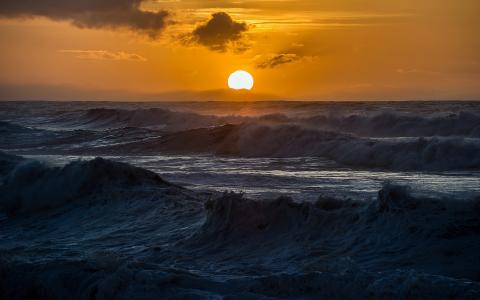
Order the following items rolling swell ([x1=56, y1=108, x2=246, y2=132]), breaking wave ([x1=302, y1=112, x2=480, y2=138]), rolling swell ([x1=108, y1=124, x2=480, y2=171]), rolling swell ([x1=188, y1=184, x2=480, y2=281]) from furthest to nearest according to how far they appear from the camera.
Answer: rolling swell ([x1=56, y1=108, x2=246, y2=132])
breaking wave ([x1=302, y1=112, x2=480, y2=138])
rolling swell ([x1=108, y1=124, x2=480, y2=171])
rolling swell ([x1=188, y1=184, x2=480, y2=281])

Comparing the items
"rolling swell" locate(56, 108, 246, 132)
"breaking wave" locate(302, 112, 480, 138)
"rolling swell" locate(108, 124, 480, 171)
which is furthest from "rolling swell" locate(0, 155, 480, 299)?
"rolling swell" locate(56, 108, 246, 132)

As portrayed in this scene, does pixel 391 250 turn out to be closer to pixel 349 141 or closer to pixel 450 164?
pixel 450 164

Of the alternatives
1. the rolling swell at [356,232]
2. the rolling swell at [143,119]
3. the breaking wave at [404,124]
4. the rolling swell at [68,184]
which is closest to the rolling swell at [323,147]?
the breaking wave at [404,124]

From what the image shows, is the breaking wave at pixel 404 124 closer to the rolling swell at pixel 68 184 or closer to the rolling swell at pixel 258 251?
the rolling swell at pixel 68 184

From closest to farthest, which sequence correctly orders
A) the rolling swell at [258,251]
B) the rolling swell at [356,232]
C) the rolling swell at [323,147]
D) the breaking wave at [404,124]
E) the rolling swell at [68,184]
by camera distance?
the rolling swell at [258,251] → the rolling swell at [356,232] → the rolling swell at [68,184] → the rolling swell at [323,147] → the breaking wave at [404,124]

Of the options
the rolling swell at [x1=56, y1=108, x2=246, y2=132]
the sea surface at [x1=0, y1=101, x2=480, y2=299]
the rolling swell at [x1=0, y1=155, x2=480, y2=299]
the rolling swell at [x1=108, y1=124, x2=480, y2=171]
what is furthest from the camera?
the rolling swell at [x1=56, y1=108, x2=246, y2=132]

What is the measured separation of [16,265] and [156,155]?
19069 mm

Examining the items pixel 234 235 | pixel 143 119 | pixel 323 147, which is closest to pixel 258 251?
pixel 234 235

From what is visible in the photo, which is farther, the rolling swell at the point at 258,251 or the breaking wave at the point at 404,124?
the breaking wave at the point at 404,124

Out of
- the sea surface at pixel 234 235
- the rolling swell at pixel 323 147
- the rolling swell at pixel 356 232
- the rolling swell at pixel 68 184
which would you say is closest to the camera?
the sea surface at pixel 234 235

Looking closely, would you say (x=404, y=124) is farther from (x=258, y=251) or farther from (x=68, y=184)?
(x=258, y=251)

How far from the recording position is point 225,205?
30.0ft

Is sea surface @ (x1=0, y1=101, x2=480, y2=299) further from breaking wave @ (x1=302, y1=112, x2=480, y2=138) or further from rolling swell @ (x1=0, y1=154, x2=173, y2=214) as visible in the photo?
breaking wave @ (x1=302, y1=112, x2=480, y2=138)

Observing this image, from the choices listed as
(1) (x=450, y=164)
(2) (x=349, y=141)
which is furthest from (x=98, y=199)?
(2) (x=349, y=141)
